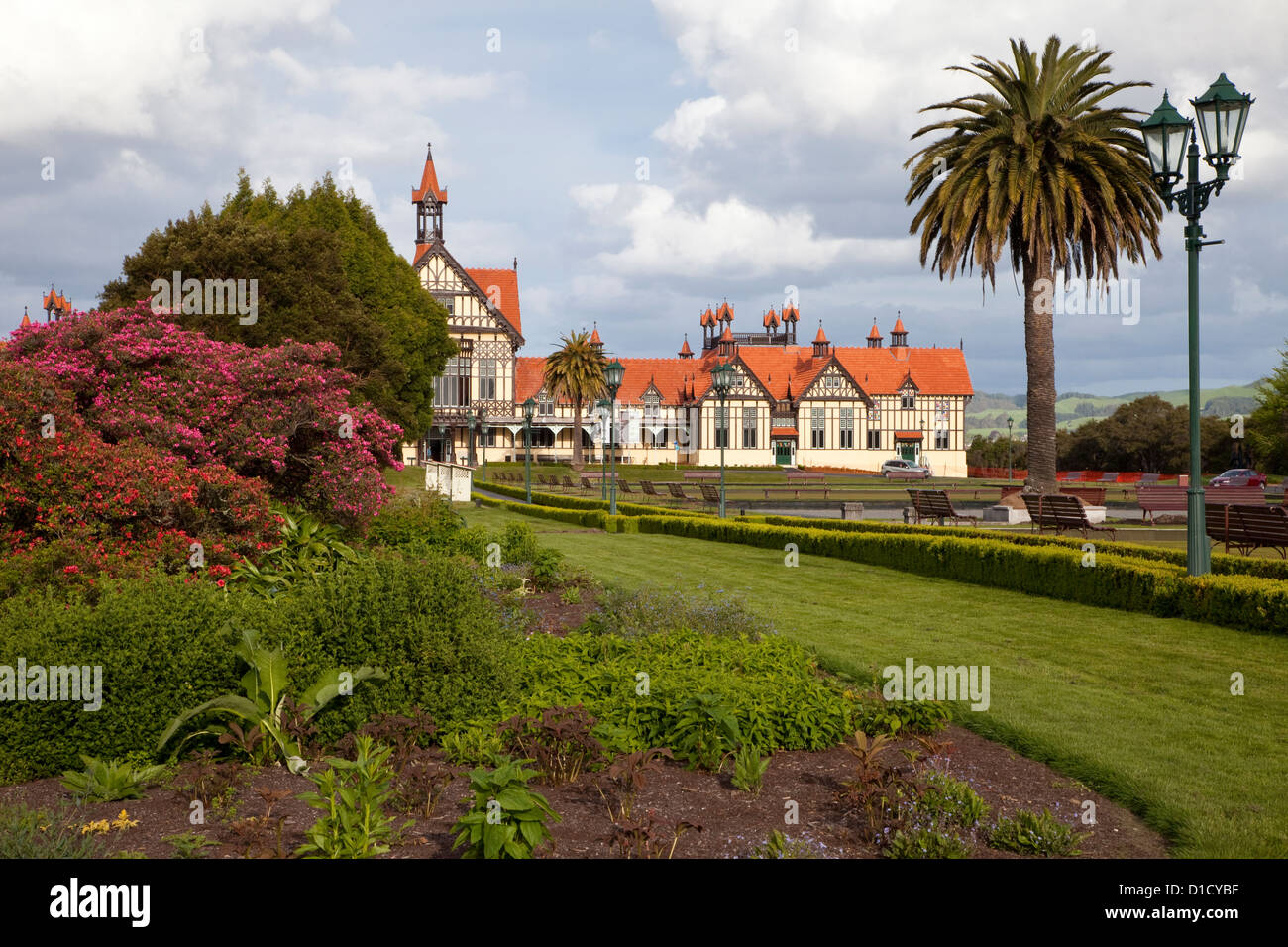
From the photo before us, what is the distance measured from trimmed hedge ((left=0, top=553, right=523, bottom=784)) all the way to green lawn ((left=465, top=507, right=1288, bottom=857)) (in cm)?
354

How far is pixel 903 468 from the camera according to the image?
248ft

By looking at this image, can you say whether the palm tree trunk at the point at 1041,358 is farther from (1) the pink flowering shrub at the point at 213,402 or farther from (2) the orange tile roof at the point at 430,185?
(2) the orange tile roof at the point at 430,185

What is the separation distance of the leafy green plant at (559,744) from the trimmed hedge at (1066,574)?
8.23 metres

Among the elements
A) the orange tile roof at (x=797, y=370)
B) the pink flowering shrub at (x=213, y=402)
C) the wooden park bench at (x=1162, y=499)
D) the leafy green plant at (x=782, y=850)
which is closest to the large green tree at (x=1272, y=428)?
the orange tile roof at (x=797, y=370)

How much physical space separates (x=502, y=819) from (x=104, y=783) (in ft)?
8.78

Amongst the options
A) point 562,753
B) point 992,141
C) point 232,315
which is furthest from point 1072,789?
point 232,315

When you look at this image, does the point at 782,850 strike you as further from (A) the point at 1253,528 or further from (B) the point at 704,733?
(A) the point at 1253,528

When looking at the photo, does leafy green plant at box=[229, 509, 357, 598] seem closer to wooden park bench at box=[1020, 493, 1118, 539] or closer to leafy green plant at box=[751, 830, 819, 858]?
leafy green plant at box=[751, 830, 819, 858]

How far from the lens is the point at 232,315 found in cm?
2483

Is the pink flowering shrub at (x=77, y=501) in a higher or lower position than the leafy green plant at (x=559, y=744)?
higher

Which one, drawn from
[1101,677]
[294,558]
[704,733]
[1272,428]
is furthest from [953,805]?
[1272,428]

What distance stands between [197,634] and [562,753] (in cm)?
266

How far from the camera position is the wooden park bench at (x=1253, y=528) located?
14227 millimetres
